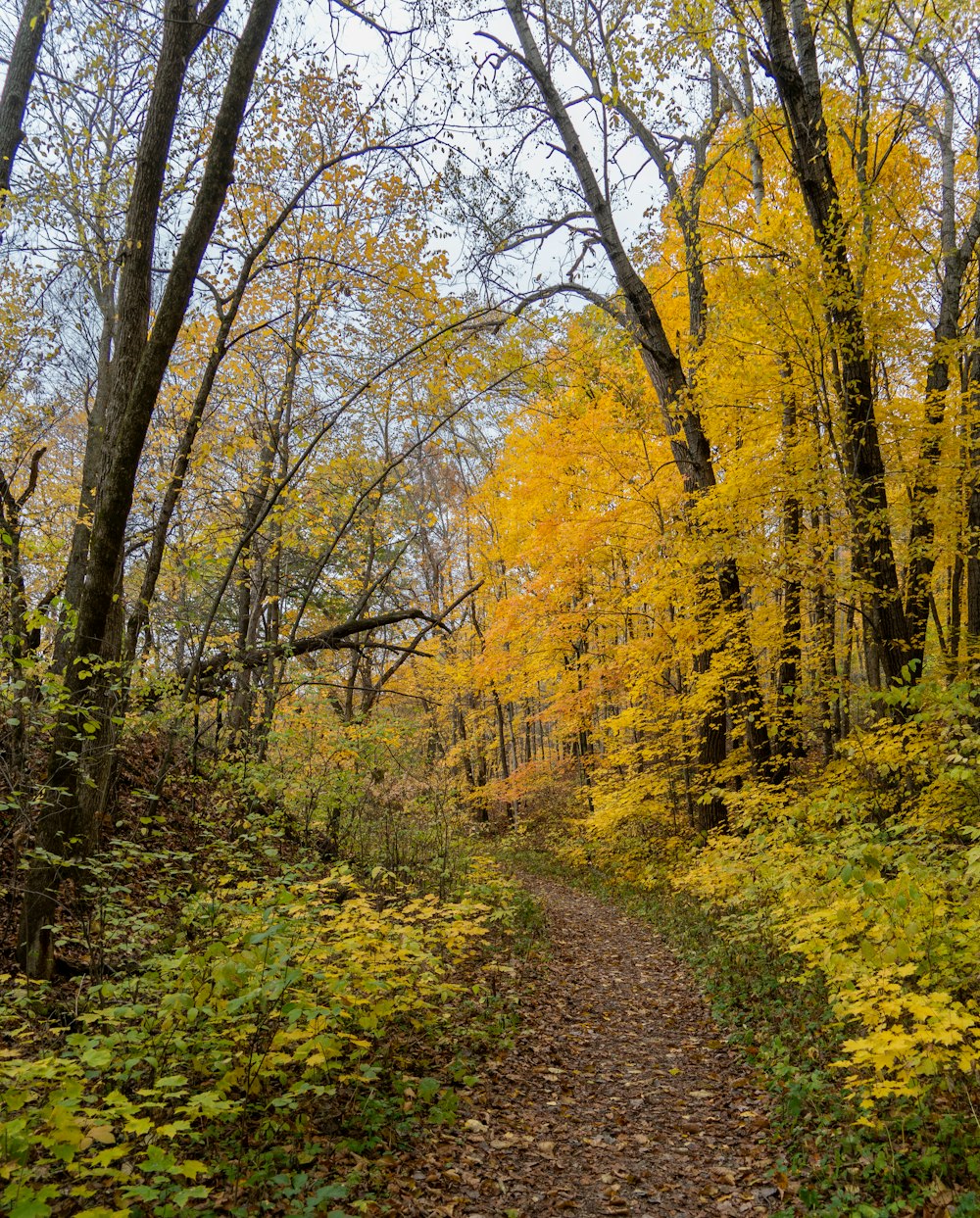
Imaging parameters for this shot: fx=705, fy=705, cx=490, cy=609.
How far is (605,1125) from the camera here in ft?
14.1

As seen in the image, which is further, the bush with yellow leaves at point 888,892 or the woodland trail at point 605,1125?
the woodland trail at point 605,1125

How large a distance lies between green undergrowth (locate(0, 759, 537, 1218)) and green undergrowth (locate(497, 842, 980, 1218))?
1.87 meters

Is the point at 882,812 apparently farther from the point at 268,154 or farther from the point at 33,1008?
the point at 268,154

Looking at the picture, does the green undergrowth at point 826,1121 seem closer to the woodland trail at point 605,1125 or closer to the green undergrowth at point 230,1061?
the woodland trail at point 605,1125

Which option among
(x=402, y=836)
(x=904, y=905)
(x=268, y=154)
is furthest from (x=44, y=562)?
(x=904, y=905)

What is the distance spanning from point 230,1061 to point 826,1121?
10.3 ft

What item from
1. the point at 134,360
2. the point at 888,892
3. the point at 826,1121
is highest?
the point at 134,360

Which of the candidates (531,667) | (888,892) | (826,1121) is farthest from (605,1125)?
(531,667)

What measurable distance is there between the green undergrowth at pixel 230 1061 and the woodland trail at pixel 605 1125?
10.3 inches

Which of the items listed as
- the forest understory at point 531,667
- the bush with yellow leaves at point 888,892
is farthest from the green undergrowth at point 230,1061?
the bush with yellow leaves at point 888,892

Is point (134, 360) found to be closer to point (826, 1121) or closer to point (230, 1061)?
point (230, 1061)

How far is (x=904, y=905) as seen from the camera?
3.57 m

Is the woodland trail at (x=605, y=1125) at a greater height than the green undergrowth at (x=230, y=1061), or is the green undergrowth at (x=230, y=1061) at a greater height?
the green undergrowth at (x=230, y=1061)

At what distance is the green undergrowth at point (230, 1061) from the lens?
264 centimetres
